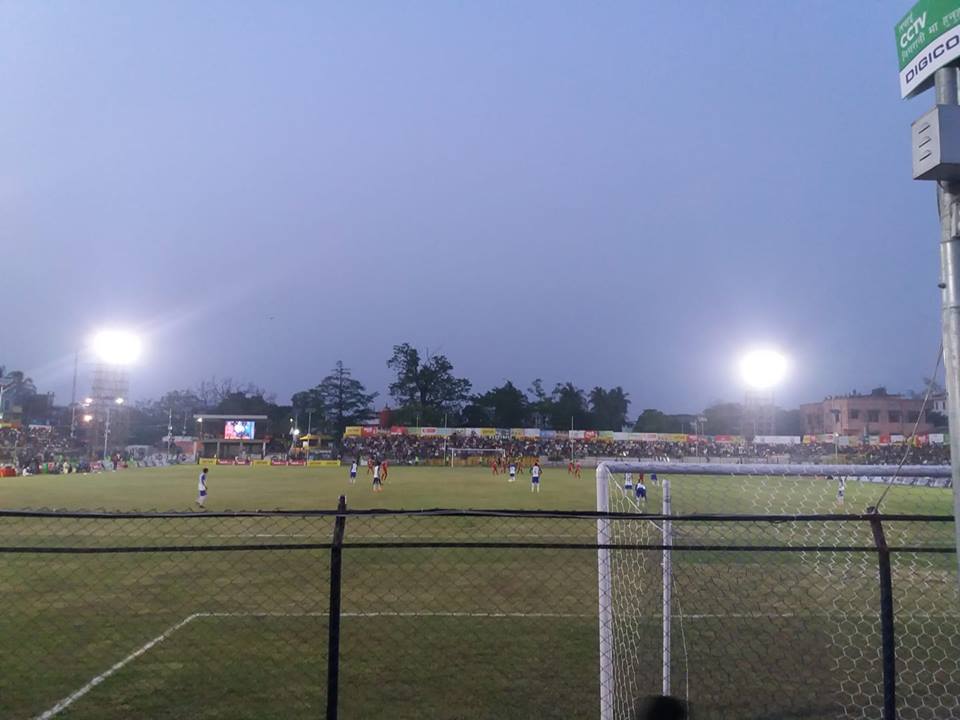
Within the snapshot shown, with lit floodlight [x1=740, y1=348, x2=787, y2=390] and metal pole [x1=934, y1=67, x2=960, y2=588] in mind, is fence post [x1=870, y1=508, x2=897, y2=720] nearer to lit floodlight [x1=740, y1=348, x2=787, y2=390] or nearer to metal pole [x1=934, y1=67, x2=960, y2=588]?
metal pole [x1=934, y1=67, x2=960, y2=588]

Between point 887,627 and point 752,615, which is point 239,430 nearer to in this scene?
point 752,615

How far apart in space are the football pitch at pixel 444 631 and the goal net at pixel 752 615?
36 millimetres

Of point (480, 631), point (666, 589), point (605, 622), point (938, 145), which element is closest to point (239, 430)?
point (480, 631)

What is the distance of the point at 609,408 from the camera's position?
107188 millimetres

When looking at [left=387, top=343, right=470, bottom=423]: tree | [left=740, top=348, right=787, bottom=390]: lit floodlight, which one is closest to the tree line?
[left=387, top=343, right=470, bottom=423]: tree

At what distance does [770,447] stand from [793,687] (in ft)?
190

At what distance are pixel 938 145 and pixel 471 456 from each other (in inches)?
2671

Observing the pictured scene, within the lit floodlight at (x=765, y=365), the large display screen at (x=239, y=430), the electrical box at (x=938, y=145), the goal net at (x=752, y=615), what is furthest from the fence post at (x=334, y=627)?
the large display screen at (x=239, y=430)

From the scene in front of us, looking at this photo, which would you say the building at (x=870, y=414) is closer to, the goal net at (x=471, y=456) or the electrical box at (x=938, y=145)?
the goal net at (x=471, y=456)

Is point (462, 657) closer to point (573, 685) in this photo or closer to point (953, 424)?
point (573, 685)

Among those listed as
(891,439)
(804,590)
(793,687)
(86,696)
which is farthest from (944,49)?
(891,439)

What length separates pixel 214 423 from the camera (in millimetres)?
94625

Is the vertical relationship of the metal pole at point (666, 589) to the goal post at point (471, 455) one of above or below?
above

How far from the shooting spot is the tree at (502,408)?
100375mm
